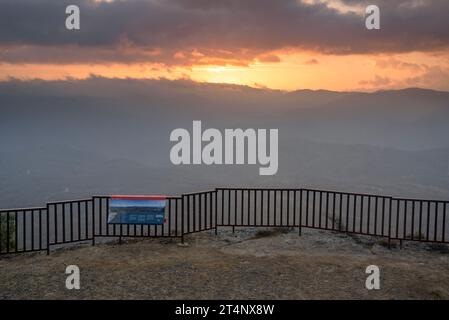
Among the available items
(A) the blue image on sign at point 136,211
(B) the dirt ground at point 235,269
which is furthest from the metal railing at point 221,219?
(B) the dirt ground at point 235,269

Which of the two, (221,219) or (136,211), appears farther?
(221,219)

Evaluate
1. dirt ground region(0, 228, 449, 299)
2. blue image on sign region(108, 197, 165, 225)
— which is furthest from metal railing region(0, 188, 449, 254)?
dirt ground region(0, 228, 449, 299)

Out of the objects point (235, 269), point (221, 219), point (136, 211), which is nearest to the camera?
point (235, 269)

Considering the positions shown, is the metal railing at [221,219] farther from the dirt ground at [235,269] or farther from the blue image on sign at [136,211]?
the dirt ground at [235,269]

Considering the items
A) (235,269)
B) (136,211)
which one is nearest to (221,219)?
(136,211)

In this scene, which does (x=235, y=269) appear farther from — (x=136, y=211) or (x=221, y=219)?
(x=221, y=219)
